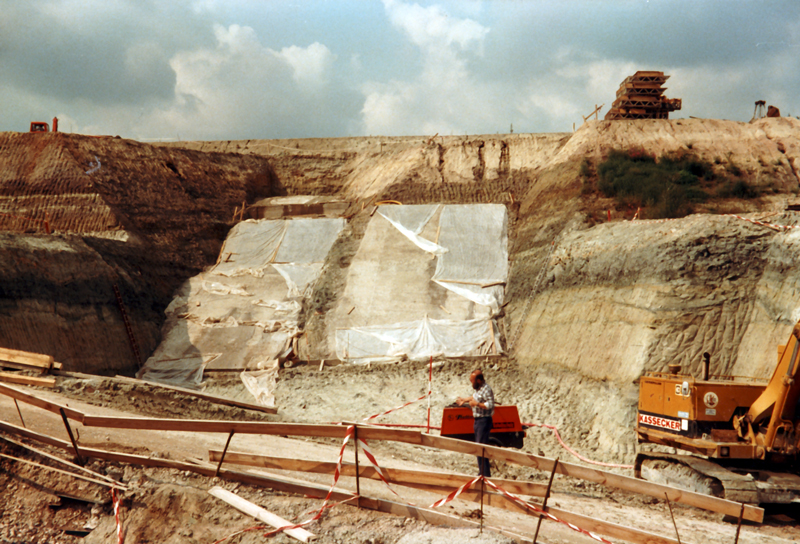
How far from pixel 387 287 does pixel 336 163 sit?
43.9ft

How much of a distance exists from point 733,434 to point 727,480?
3.21 feet

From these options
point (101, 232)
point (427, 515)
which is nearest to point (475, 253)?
point (101, 232)

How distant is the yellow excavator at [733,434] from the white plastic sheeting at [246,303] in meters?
13.3

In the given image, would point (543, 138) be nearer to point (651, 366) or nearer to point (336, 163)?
point (336, 163)

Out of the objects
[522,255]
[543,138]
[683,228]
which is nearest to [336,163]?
[543,138]

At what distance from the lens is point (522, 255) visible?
69.4 ft

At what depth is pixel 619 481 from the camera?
6348 millimetres

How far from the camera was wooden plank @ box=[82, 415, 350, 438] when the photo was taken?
22.3 ft

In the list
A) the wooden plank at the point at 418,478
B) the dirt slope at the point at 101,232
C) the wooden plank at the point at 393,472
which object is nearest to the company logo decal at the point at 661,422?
the wooden plank at the point at 418,478

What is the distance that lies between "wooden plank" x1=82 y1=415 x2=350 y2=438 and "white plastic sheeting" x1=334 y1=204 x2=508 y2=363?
40.1 ft

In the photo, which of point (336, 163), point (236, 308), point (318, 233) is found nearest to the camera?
point (236, 308)

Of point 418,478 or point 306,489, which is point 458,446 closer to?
point 418,478

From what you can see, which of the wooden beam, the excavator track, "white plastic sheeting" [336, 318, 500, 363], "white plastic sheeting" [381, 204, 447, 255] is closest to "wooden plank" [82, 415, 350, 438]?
the wooden beam

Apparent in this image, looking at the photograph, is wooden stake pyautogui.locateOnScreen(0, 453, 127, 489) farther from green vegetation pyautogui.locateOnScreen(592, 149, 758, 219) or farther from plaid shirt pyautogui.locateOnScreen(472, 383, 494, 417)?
green vegetation pyautogui.locateOnScreen(592, 149, 758, 219)
